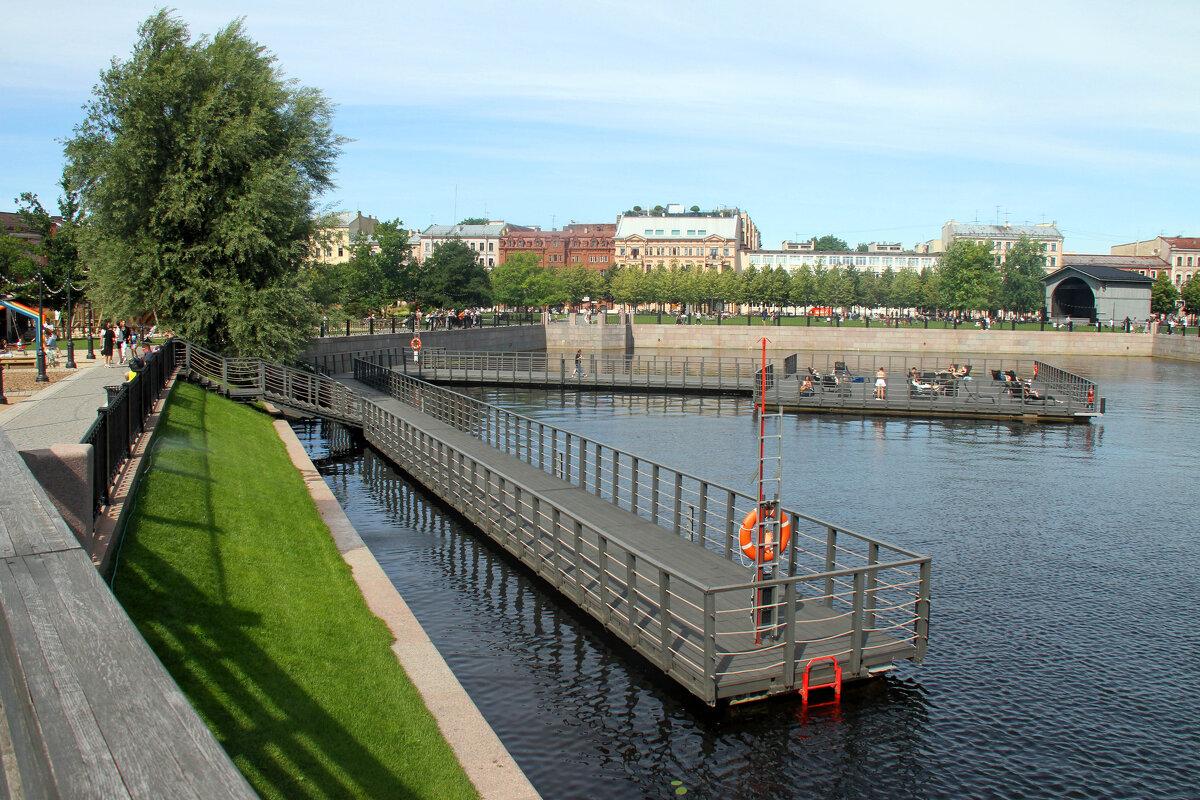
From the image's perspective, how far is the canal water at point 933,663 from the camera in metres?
9.54

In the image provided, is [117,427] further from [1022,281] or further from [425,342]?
[1022,281]

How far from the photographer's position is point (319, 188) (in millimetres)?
39219

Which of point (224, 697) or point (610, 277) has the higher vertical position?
point (610, 277)

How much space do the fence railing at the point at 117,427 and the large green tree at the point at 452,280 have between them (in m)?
71.6

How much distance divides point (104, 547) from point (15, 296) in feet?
201

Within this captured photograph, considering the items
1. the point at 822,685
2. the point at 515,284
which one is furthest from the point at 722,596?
the point at 515,284

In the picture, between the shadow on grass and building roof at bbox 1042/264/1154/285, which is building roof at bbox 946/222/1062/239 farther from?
the shadow on grass

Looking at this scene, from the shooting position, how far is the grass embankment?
7.52m

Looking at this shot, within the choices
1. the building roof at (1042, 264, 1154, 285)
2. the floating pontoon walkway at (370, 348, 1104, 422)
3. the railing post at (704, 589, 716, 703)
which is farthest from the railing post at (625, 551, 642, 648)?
the building roof at (1042, 264, 1154, 285)

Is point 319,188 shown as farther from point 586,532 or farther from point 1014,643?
point 1014,643

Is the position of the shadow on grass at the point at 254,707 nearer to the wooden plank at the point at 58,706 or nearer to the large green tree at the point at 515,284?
the wooden plank at the point at 58,706

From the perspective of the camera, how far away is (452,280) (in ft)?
312

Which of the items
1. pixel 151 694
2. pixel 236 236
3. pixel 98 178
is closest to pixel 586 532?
pixel 151 694

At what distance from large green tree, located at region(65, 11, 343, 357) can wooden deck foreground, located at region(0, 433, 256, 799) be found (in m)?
32.3
